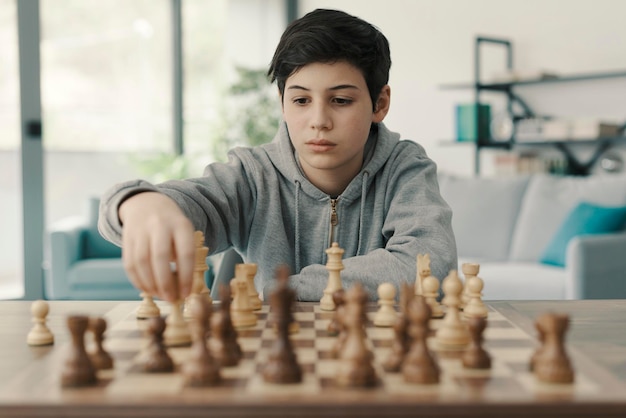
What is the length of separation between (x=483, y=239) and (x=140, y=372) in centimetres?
359

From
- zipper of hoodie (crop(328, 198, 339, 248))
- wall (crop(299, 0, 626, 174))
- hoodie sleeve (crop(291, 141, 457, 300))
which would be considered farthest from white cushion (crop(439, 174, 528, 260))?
zipper of hoodie (crop(328, 198, 339, 248))

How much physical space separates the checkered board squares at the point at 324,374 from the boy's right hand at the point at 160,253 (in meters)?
0.08

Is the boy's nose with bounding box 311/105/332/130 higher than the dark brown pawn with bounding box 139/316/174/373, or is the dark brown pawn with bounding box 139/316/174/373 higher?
the boy's nose with bounding box 311/105/332/130

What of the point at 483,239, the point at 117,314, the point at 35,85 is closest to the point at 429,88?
the point at 483,239

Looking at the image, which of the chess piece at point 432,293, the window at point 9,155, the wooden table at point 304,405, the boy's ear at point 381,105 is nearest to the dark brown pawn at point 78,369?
the wooden table at point 304,405

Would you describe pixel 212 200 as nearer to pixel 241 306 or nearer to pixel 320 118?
pixel 320 118

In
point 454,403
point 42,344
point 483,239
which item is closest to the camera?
point 454,403

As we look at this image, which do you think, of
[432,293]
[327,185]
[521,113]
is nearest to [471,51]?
[521,113]

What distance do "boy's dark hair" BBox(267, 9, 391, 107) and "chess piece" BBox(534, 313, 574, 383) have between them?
96 cm

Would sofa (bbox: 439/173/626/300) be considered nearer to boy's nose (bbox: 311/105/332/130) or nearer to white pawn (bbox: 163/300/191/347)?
boy's nose (bbox: 311/105/332/130)

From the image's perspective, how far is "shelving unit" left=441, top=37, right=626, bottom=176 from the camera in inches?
195

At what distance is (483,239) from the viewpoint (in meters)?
4.18

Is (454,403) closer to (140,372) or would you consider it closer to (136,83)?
(140,372)

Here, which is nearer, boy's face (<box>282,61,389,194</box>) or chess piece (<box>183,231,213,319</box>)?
chess piece (<box>183,231,213,319</box>)
